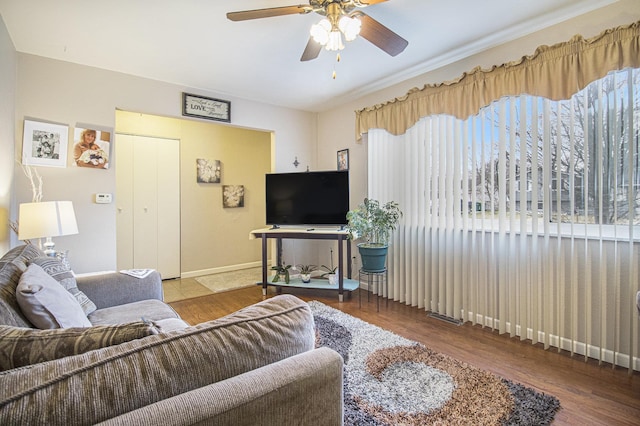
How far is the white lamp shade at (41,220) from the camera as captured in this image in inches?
84.7

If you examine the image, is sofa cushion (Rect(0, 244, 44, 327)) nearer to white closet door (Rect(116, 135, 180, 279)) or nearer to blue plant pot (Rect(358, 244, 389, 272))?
blue plant pot (Rect(358, 244, 389, 272))

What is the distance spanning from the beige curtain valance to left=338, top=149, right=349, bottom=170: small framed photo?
3.02ft

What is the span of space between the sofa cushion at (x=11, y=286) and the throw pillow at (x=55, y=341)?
1.26 ft

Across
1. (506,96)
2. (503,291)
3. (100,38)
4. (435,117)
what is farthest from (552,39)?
(100,38)

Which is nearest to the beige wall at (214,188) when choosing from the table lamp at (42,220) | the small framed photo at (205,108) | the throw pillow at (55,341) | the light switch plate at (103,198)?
the small framed photo at (205,108)

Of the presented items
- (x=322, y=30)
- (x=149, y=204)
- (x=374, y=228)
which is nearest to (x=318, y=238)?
(x=374, y=228)

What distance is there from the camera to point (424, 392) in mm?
1791

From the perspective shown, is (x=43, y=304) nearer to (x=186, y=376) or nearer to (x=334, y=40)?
(x=186, y=376)

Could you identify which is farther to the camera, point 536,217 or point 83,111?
point 83,111

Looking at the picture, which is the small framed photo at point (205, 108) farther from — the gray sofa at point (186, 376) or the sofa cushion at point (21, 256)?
the gray sofa at point (186, 376)

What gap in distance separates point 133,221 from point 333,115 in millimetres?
3192

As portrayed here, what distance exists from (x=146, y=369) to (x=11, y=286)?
1.03 metres

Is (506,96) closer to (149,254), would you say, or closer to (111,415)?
(111,415)

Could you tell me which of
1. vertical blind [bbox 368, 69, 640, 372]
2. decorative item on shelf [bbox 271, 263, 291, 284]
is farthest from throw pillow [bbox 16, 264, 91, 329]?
vertical blind [bbox 368, 69, 640, 372]
